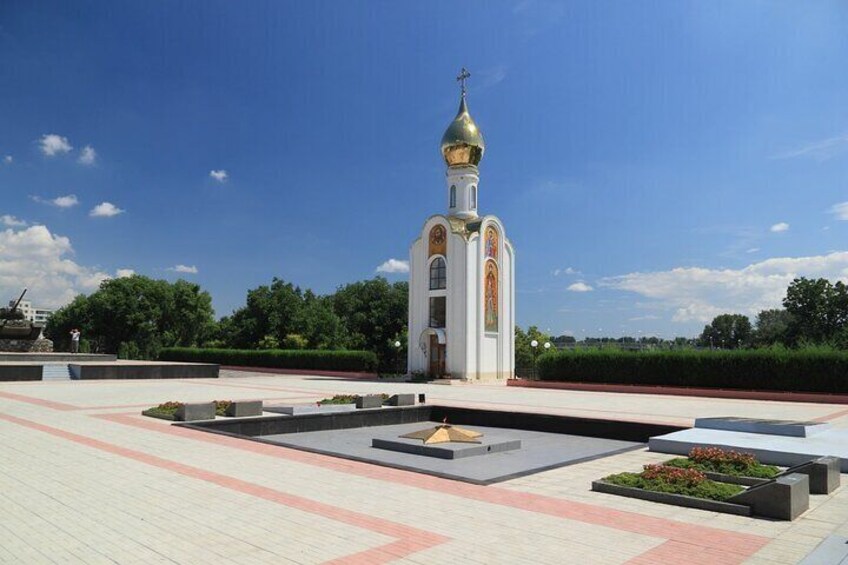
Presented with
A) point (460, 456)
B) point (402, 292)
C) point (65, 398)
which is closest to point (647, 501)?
point (460, 456)

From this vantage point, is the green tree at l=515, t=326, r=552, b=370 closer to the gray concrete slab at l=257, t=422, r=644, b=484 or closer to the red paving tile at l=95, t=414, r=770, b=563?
the gray concrete slab at l=257, t=422, r=644, b=484

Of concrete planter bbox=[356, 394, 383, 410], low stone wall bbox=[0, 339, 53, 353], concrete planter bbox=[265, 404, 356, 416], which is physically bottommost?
concrete planter bbox=[265, 404, 356, 416]

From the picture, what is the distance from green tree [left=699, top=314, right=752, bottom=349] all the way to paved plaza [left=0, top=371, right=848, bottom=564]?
9845 cm

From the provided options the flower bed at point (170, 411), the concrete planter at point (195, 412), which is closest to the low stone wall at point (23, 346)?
the flower bed at point (170, 411)

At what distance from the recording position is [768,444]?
33.4 ft

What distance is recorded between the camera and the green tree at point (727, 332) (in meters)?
98.4

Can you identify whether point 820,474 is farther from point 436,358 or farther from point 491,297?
point 491,297

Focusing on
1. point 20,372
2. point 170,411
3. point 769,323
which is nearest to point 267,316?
point 20,372

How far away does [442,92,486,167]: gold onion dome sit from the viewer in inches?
1426

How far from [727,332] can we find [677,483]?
105 m

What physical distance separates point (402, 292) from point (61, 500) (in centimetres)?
4814

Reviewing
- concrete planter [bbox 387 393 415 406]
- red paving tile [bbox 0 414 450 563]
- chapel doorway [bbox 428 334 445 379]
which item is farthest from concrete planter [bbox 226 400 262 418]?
chapel doorway [bbox 428 334 445 379]

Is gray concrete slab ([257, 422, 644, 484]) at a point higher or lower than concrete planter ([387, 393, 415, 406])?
lower

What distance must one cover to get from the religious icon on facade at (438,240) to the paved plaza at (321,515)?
2506 centimetres
